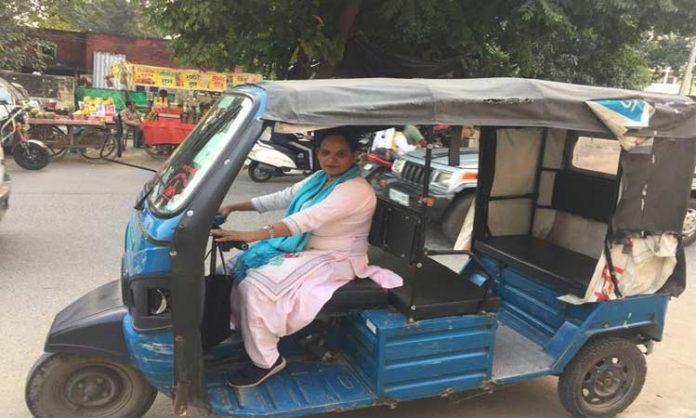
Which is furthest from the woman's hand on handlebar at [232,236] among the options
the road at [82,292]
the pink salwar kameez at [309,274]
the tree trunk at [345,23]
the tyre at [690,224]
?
the tyre at [690,224]

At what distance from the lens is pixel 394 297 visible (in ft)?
9.98

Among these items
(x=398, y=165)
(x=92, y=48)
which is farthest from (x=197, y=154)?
(x=92, y=48)

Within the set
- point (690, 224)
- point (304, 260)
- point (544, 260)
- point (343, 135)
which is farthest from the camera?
point (690, 224)

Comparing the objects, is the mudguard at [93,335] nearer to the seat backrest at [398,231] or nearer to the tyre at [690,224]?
the seat backrest at [398,231]

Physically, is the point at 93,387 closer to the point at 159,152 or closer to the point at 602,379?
the point at 602,379

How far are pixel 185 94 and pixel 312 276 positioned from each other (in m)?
15.1

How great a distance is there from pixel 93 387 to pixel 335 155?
1680 mm

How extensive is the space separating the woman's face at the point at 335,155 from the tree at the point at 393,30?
549 cm

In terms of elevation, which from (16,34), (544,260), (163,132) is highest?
(16,34)

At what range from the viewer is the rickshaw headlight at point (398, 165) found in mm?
7725

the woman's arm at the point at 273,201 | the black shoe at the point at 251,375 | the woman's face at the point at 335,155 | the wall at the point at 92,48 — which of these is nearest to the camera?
the black shoe at the point at 251,375

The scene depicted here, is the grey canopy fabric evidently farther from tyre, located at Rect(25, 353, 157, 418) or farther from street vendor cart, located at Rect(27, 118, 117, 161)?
street vendor cart, located at Rect(27, 118, 117, 161)

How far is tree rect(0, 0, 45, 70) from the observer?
15.3 metres

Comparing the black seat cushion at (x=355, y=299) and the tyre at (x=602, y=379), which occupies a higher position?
the black seat cushion at (x=355, y=299)
